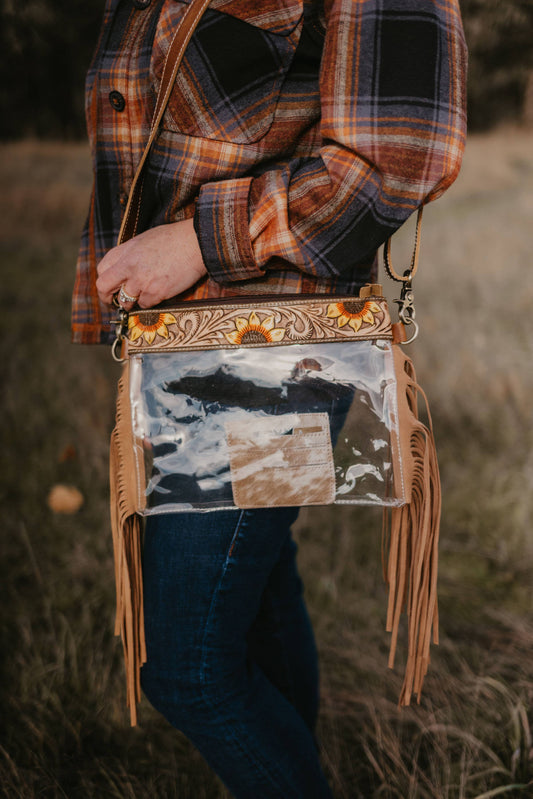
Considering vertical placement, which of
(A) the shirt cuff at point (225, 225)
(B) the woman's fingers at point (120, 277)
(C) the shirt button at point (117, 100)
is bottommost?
(B) the woman's fingers at point (120, 277)

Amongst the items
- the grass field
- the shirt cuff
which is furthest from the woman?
the grass field

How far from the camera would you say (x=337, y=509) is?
2.36 meters

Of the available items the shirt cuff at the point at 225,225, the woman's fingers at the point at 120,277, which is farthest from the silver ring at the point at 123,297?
the shirt cuff at the point at 225,225

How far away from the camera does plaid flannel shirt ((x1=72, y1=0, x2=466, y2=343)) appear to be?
2.36 feet

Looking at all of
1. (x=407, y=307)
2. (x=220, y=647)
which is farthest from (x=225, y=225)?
(x=220, y=647)

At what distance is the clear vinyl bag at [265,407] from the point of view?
80 cm

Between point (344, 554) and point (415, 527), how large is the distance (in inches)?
50.7

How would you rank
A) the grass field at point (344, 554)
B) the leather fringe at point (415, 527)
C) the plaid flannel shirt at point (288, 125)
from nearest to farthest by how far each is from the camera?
the plaid flannel shirt at point (288, 125), the leather fringe at point (415, 527), the grass field at point (344, 554)

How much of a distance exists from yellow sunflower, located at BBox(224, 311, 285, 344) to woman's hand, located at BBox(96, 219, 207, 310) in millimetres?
90

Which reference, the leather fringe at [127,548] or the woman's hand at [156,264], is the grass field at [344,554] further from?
the woman's hand at [156,264]

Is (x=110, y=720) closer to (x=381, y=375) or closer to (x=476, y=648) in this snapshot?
(x=476, y=648)

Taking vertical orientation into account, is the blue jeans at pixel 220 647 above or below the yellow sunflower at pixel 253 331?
below

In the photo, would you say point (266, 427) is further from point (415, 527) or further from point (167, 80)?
point (167, 80)

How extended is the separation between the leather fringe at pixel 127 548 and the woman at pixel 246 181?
0.02 meters
